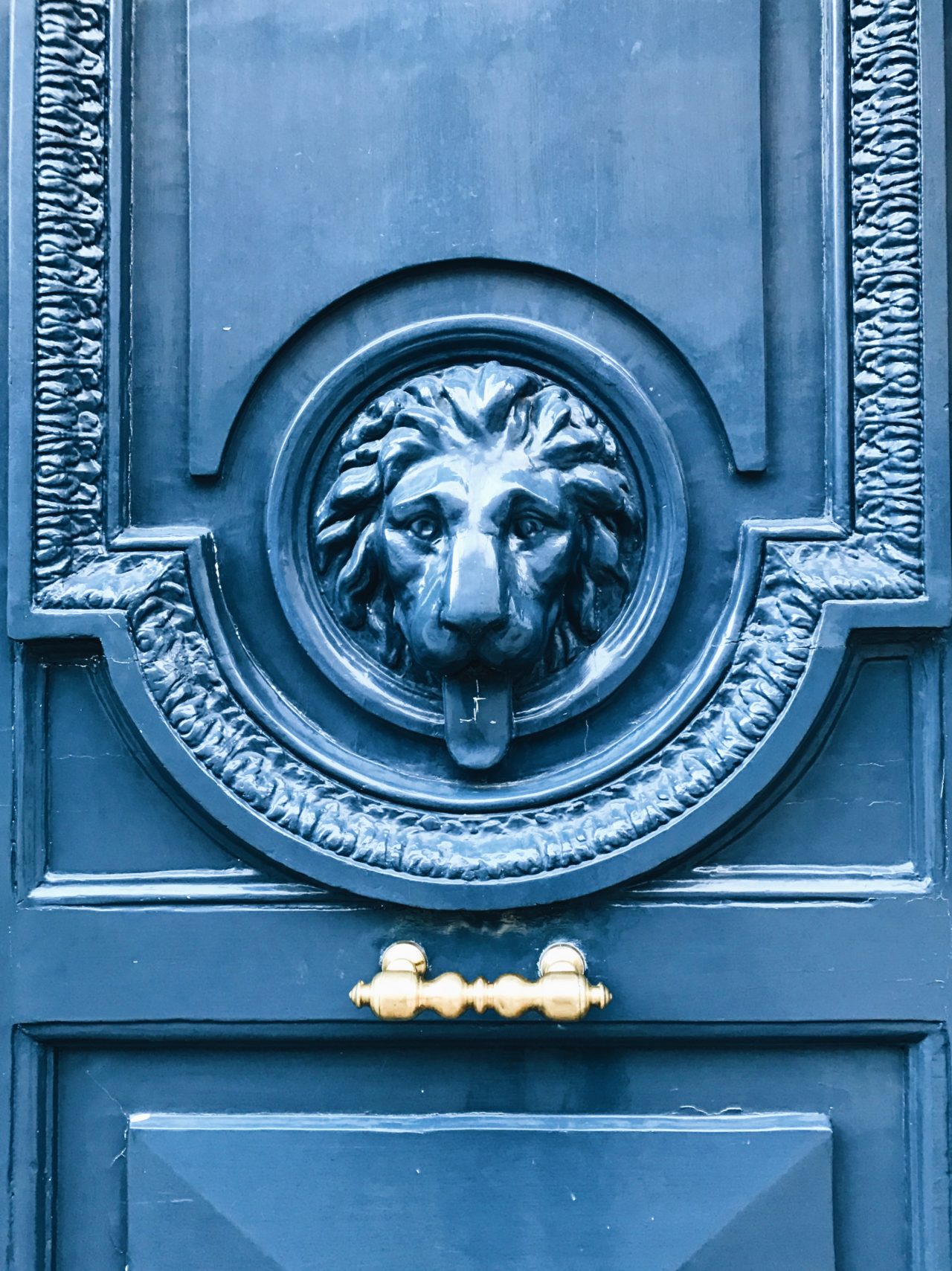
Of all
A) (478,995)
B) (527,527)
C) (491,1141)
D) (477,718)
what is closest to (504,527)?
(527,527)

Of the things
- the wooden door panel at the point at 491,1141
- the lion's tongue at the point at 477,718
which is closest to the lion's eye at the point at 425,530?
the lion's tongue at the point at 477,718

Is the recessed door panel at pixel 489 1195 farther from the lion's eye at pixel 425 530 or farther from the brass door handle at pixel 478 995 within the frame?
the lion's eye at pixel 425 530

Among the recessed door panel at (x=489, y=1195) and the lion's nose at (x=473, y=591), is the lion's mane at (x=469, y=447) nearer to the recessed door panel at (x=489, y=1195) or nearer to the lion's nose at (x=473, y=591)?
the lion's nose at (x=473, y=591)

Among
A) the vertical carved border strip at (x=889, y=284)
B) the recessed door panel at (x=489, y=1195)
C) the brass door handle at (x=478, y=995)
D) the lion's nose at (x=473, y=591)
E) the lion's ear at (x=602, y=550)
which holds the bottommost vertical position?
the recessed door panel at (x=489, y=1195)

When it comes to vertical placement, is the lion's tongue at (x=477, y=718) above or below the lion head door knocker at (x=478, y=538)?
below

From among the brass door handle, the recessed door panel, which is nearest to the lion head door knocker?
the brass door handle

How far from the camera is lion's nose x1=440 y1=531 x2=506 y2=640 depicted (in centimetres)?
72

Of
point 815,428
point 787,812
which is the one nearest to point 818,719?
point 787,812

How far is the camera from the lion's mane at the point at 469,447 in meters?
0.78

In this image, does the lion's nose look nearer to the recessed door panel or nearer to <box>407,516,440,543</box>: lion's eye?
<box>407,516,440,543</box>: lion's eye

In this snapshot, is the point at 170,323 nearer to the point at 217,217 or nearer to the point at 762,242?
the point at 217,217

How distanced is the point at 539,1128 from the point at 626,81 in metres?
0.79

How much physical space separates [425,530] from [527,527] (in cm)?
7

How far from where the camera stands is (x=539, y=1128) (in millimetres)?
782
